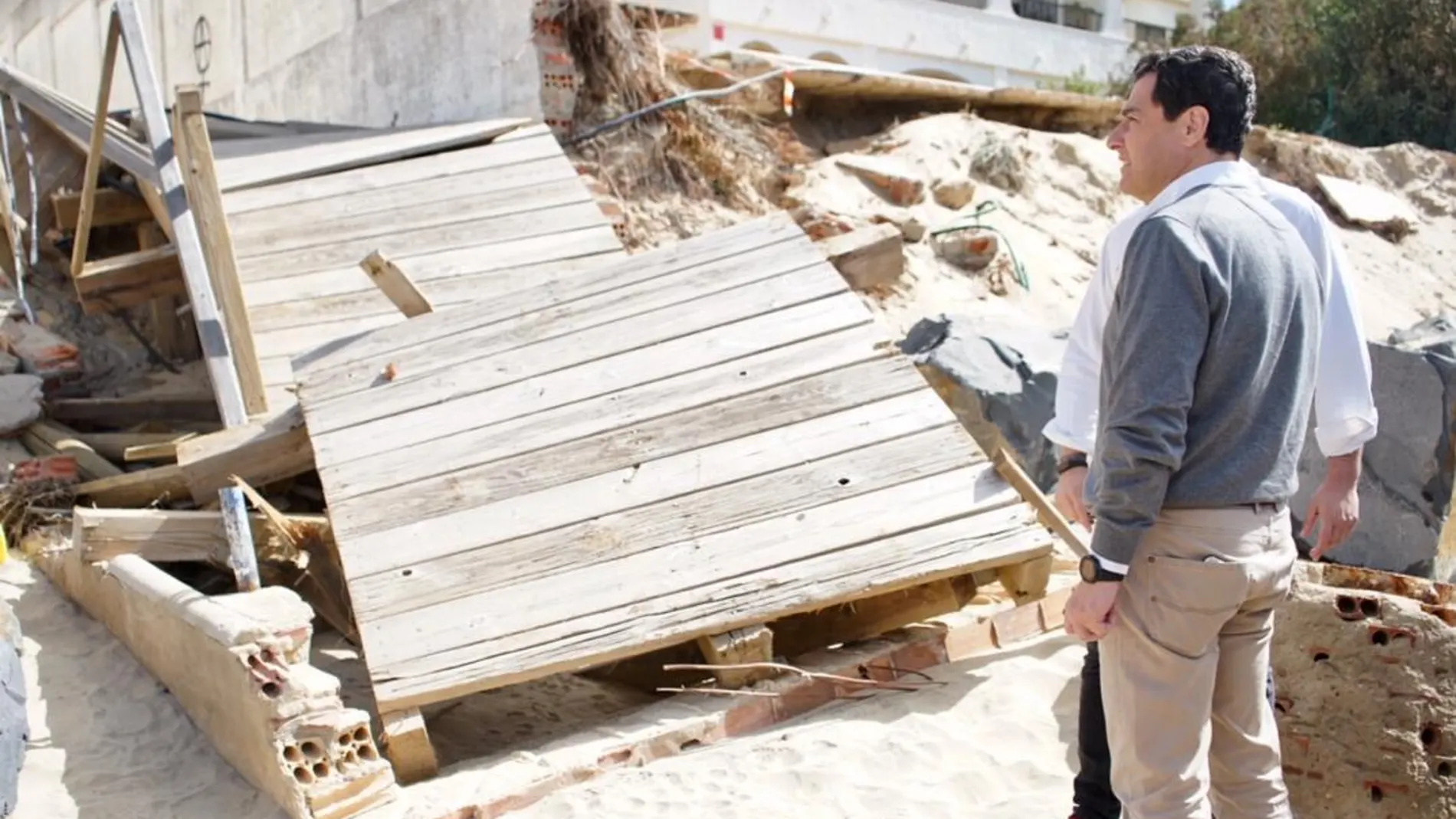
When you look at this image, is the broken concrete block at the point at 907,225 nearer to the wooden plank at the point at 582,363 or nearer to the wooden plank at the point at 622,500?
the wooden plank at the point at 582,363

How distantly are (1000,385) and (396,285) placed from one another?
2907 millimetres

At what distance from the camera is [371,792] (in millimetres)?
4129

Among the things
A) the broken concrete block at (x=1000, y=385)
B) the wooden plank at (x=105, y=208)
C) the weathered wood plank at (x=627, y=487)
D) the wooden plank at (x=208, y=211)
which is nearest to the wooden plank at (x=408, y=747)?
the weathered wood plank at (x=627, y=487)

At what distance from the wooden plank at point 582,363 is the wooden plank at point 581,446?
5.6 inches

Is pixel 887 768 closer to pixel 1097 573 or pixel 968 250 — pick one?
pixel 1097 573

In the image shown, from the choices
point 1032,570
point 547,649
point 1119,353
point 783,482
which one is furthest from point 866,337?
point 1119,353

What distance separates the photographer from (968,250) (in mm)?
9883

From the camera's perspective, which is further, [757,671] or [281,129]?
[281,129]

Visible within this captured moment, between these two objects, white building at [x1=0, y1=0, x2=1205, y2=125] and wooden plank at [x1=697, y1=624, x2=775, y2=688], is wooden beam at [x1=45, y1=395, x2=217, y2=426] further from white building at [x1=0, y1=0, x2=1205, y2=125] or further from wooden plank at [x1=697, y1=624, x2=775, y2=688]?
wooden plank at [x1=697, y1=624, x2=775, y2=688]

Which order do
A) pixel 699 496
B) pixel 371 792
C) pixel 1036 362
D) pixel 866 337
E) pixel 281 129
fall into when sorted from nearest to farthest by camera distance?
pixel 371 792
pixel 699 496
pixel 866 337
pixel 1036 362
pixel 281 129

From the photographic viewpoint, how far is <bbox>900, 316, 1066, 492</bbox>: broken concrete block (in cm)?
715

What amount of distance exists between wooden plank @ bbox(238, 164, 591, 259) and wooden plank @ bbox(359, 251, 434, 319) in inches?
56.2

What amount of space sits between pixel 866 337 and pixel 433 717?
6.93 ft

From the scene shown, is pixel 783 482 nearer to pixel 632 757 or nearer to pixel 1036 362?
pixel 632 757
